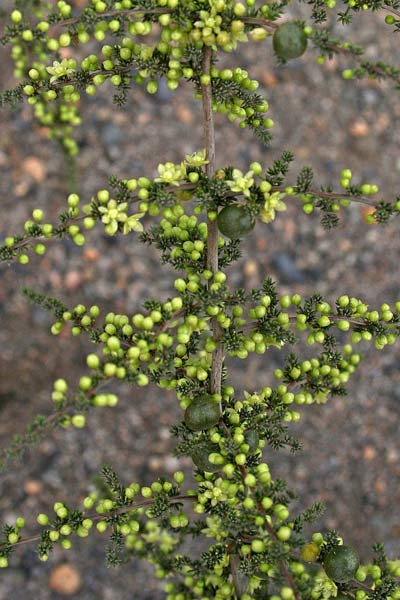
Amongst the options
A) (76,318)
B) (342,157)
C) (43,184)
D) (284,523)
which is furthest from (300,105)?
(284,523)

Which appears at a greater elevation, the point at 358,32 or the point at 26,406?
the point at 358,32

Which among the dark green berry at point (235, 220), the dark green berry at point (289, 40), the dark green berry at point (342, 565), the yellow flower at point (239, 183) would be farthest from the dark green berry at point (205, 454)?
the dark green berry at point (289, 40)

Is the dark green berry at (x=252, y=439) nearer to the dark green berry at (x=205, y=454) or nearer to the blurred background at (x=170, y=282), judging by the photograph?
the dark green berry at (x=205, y=454)

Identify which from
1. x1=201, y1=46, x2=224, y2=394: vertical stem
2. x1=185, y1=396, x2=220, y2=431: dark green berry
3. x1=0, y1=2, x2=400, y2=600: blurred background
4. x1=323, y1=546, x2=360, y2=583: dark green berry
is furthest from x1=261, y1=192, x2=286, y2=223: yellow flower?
x1=0, y1=2, x2=400, y2=600: blurred background

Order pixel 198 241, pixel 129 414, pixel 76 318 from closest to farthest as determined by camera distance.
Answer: pixel 198 241 < pixel 76 318 < pixel 129 414

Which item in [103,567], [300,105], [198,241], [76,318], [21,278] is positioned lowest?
[103,567]

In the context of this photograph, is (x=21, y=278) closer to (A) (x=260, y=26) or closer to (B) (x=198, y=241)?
(B) (x=198, y=241)

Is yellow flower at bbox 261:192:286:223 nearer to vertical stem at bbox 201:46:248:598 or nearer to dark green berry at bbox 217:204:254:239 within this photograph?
dark green berry at bbox 217:204:254:239

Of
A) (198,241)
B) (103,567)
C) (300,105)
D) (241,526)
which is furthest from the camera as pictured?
(300,105)
